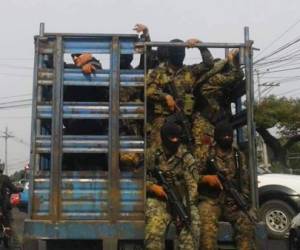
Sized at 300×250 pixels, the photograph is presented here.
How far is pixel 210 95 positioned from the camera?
6605 millimetres

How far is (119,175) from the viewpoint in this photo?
5.87 meters

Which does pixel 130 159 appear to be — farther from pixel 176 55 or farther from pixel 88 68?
pixel 176 55

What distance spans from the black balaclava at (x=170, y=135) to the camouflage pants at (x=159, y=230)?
0.54m

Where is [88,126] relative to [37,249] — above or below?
above

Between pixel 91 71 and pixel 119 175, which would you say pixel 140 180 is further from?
pixel 91 71

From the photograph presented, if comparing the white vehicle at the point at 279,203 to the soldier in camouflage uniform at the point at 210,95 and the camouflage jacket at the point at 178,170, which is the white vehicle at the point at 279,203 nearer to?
the soldier in camouflage uniform at the point at 210,95

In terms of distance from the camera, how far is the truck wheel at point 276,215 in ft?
39.8

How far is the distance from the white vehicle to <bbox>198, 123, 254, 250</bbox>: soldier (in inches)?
243

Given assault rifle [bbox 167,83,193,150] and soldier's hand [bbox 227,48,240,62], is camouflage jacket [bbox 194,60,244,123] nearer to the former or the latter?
soldier's hand [bbox 227,48,240,62]

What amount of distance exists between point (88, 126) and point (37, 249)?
51.0 inches

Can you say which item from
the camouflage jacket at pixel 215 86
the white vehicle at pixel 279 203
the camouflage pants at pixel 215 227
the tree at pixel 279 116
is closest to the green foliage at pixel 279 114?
the tree at pixel 279 116

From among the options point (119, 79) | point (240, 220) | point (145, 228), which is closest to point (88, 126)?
point (119, 79)

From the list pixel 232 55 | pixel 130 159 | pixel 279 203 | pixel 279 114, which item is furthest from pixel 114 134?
pixel 279 114

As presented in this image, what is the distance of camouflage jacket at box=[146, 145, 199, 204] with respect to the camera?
586 cm
